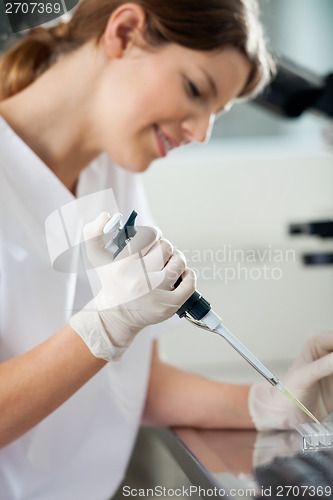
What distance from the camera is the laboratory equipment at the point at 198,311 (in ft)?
2.15

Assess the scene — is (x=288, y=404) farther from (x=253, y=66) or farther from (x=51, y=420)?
(x=253, y=66)

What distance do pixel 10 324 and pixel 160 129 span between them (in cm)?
30

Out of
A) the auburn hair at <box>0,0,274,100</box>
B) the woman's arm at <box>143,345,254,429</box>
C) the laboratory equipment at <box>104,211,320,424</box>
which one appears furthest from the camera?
the woman's arm at <box>143,345,254,429</box>

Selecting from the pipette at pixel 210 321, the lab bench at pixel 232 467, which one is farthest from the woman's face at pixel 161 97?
the lab bench at pixel 232 467

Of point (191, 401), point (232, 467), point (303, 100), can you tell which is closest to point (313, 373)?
point (232, 467)

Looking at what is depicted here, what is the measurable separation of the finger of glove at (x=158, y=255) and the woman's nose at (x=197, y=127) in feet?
0.77

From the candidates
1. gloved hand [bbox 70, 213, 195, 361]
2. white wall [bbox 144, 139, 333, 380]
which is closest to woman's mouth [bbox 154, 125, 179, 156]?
white wall [bbox 144, 139, 333, 380]

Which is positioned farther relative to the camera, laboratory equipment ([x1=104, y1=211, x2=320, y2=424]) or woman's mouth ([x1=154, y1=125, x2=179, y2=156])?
woman's mouth ([x1=154, y1=125, x2=179, y2=156])

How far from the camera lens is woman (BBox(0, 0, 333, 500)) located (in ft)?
2.29

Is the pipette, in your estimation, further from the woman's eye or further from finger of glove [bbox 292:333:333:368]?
the woman's eye

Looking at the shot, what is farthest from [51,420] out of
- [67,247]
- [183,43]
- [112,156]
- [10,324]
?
[183,43]

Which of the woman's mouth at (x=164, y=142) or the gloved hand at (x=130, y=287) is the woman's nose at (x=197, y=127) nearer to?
the woman's mouth at (x=164, y=142)

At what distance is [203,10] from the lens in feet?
2.51

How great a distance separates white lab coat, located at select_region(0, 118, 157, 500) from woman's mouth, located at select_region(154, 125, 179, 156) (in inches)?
3.7
